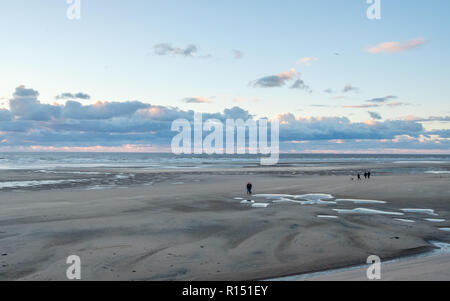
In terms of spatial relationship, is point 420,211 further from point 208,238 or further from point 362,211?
point 208,238

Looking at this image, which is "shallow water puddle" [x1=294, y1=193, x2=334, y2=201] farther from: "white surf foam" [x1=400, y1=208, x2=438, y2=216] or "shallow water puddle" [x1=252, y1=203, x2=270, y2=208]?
"white surf foam" [x1=400, y1=208, x2=438, y2=216]

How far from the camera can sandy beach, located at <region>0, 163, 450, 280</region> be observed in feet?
36.7

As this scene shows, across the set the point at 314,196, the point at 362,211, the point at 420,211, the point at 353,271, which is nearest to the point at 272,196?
the point at 314,196

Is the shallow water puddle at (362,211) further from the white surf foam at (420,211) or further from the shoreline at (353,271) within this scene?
the shoreline at (353,271)

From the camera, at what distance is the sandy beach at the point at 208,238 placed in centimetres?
1120

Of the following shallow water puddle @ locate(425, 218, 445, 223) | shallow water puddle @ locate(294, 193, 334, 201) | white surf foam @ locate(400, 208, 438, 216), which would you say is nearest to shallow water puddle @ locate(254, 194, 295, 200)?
shallow water puddle @ locate(294, 193, 334, 201)

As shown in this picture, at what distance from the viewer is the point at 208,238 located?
50.5ft

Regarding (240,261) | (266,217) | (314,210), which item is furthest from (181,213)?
(240,261)

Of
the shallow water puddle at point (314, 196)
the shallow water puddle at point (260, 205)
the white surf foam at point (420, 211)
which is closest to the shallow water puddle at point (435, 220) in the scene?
the white surf foam at point (420, 211)

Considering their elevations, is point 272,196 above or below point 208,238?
below

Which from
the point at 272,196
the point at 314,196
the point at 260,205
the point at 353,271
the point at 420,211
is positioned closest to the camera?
the point at 353,271
